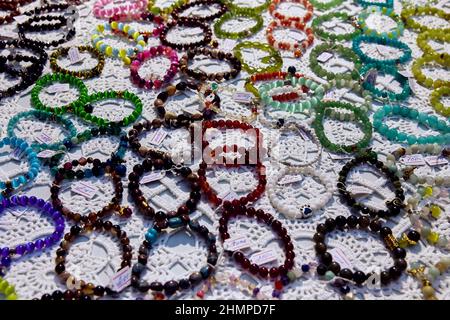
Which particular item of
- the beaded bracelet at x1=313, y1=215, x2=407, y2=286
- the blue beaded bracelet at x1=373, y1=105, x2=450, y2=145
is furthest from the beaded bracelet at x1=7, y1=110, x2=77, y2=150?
the blue beaded bracelet at x1=373, y1=105, x2=450, y2=145

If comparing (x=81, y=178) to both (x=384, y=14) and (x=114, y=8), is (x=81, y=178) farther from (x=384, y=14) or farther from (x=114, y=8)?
(x=384, y=14)

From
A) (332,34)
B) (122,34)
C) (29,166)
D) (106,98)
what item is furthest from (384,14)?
(29,166)

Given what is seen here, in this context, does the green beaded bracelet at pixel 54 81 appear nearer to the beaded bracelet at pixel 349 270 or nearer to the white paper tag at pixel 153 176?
the white paper tag at pixel 153 176

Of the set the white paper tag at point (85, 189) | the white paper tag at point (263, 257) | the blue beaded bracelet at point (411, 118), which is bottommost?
the white paper tag at point (263, 257)

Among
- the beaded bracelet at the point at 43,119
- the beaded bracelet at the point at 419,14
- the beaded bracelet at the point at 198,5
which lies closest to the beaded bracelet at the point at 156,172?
the beaded bracelet at the point at 43,119
